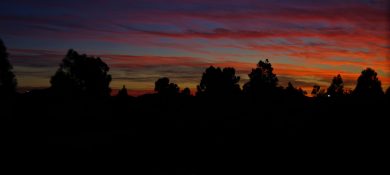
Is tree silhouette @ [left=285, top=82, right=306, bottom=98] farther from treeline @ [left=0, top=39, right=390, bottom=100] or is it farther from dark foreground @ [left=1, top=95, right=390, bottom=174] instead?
dark foreground @ [left=1, top=95, right=390, bottom=174]

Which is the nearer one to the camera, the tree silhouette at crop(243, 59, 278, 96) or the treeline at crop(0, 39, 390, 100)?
the treeline at crop(0, 39, 390, 100)

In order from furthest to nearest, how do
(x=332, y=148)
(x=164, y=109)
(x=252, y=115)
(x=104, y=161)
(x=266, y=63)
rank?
(x=266, y=63)
(x=164, y=109)
(x=252, y=115)
(x=332, y=148)
(x=104, y=161)

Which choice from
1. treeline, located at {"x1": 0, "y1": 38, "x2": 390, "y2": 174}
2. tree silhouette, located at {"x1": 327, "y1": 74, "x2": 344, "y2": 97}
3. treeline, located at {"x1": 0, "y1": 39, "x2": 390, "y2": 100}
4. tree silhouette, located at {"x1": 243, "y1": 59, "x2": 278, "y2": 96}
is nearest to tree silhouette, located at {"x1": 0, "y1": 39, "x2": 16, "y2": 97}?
treeline, located at {"x1": 0, "y1": 39, "x2": 390, "y2": 100}

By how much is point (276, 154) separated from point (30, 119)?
20721 mm

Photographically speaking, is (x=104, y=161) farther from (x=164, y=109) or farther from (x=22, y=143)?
(x=164, y=109)

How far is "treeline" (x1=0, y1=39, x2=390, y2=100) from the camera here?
66812 millimetres

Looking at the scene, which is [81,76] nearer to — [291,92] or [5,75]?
[5,75]

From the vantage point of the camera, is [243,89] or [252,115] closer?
[252,115]

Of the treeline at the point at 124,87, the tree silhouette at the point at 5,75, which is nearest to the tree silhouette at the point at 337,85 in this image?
the treeline at the point at 124,87

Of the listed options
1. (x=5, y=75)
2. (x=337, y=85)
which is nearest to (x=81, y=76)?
(x=5, y=75)

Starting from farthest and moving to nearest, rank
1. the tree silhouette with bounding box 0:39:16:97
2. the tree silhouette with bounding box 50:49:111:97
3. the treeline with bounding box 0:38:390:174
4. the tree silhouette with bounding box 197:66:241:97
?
the tree silhouette with bounding box 197:66:241:97 → the tree silhouette with bounding box 50:49:111:97 → the tree silhouette with bounding box 0:39:16:97 → the treeline with bounding box 0:38:390:174

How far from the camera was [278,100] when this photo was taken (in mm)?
68625

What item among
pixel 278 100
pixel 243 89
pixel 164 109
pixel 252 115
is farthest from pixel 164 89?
pixel 252 115

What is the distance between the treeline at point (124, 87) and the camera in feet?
219
